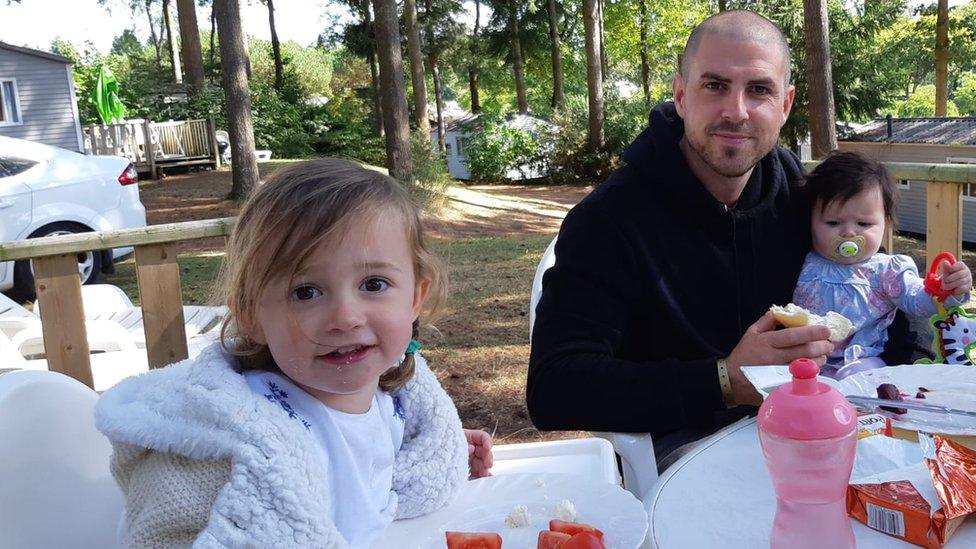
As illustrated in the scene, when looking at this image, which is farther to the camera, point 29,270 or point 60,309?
point 29,270

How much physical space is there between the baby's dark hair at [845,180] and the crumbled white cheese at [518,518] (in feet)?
5.03

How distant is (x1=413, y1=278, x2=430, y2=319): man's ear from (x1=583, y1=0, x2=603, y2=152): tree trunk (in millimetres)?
21488

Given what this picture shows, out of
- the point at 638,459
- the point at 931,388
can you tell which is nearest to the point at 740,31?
the point at 931,388

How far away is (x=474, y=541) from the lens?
134 cm

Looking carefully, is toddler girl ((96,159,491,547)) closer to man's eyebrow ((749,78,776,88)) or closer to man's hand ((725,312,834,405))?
man's hand ((725,312,834,405))

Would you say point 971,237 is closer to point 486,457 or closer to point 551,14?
point 551,14

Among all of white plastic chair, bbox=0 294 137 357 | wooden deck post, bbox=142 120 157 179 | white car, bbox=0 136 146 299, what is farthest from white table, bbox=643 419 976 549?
wooden deck post, bbox=142 120 157 179

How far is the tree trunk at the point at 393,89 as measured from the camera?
14438 millimetres

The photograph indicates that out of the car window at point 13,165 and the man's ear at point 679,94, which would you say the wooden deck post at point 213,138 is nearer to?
the car window at point 13,165

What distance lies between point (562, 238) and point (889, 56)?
27.2m

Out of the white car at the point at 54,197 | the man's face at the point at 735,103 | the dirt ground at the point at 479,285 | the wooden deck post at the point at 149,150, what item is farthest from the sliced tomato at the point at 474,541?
the wooden deck post at the point at 149,150

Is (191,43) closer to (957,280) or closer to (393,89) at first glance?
(393,89)

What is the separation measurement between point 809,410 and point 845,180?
1.62 meters

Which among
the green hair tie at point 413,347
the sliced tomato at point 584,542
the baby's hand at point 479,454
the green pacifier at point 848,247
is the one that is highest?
the green pacifier at point 848,247
